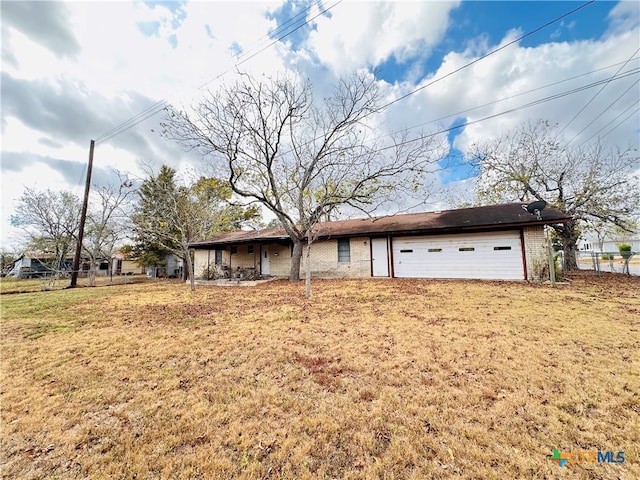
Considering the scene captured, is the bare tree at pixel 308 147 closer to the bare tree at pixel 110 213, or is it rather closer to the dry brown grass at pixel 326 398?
the dry brown grass at pixel 326 398

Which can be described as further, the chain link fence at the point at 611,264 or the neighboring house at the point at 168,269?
the neighboring house at the point at 168,269

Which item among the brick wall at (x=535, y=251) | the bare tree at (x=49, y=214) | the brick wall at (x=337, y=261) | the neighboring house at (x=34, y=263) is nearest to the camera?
the brick wall at (x=535, y=251)

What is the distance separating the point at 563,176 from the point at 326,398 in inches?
786

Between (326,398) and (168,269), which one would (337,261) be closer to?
(326,398)

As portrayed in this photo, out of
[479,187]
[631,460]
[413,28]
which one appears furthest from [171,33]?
[479,187]

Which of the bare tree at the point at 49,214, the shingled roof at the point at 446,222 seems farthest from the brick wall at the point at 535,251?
the bare tree at the point at 49,214

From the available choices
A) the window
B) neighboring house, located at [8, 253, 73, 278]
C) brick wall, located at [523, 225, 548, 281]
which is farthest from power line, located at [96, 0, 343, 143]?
neighboring house, located at [8, 253, 73, 278]

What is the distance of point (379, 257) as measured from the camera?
1430cm

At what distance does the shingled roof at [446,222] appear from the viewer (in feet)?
36.9

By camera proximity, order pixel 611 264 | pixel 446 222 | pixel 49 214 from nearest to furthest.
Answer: pixel 446 222, pixel 611 264, pixel 49 214

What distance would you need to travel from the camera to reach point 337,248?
15438 mm

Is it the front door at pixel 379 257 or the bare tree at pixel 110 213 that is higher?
the bare tree at pixel 110 213

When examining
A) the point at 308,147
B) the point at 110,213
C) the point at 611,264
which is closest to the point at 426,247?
the point at 308,147

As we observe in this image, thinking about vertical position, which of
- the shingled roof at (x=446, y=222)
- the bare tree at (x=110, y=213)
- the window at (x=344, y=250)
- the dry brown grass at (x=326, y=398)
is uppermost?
the bare tree at (x=110, y=213)
